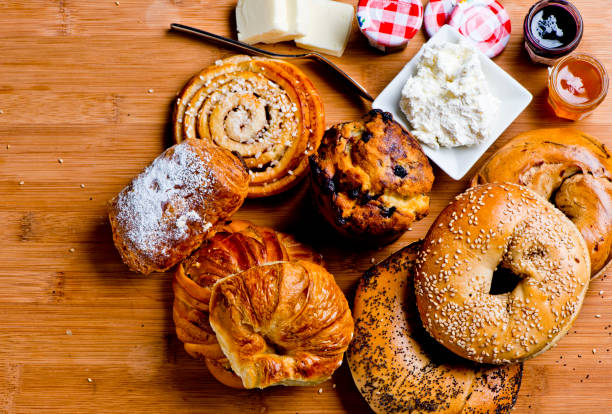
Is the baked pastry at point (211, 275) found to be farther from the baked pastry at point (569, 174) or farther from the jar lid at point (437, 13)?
the jar lid at point (437, 13)

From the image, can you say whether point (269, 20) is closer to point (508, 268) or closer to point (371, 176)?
point (371, 176)

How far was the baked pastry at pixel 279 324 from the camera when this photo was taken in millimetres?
1861

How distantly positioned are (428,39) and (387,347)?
50.1 inches

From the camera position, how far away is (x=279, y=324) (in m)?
1.88

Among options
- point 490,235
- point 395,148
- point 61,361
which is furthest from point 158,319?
point 490,235

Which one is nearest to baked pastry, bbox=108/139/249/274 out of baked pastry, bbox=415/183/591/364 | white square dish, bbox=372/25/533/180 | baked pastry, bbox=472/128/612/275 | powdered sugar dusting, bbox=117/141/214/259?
powdered sugar dusting, bbox=117/141/214/259

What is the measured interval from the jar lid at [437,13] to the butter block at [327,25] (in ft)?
1.04

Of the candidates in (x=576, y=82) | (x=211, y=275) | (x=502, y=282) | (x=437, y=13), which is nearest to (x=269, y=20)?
A: (x=437, y=13)

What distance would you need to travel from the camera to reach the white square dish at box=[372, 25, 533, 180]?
221 cm

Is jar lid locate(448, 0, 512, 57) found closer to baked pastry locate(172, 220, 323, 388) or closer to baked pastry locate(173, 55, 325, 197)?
baked pastry locate(173, 55, 325, 197)

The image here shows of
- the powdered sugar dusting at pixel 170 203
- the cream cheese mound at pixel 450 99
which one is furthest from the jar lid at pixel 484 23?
the powdered sugar dusting at pixel 170 203

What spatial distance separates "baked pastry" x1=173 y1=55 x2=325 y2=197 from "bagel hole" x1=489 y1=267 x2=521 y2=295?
832mm

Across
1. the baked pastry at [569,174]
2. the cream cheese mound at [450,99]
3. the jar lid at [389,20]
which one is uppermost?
the jar lid at [389,20]

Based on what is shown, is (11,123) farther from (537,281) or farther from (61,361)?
(537,281)
